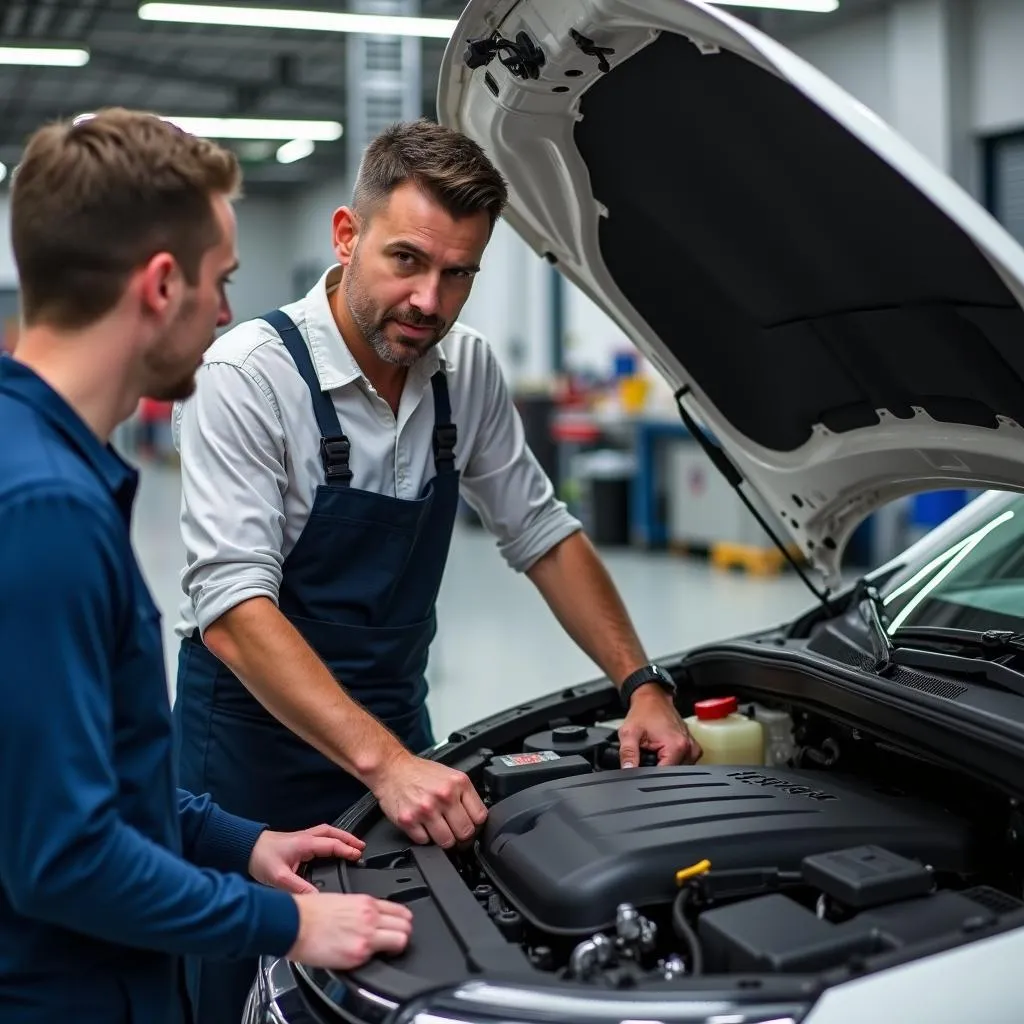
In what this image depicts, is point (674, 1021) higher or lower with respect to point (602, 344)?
lower

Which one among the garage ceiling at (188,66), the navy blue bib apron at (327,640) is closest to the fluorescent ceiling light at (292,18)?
the garage ceiling at (188,66)

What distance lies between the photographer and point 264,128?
40.2 ft

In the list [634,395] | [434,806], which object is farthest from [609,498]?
[434,806]

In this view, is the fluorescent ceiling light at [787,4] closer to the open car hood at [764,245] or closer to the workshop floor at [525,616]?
the workshop floor at [525,616]

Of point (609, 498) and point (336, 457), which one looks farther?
point (609, 498)

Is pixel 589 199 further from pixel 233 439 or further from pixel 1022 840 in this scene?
pixel 1022 840

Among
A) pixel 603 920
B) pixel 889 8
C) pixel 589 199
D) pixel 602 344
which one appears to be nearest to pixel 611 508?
pixel 602 344

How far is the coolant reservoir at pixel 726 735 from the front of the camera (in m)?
1.83

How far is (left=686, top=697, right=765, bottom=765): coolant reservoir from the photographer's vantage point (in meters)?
1.83

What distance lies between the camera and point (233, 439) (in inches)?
69.3

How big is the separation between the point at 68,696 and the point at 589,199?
3.93 ft

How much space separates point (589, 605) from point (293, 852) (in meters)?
0.75

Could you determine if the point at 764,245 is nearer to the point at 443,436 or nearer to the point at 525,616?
the point at 443,436

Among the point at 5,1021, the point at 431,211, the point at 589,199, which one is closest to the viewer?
the point at 5,1021
